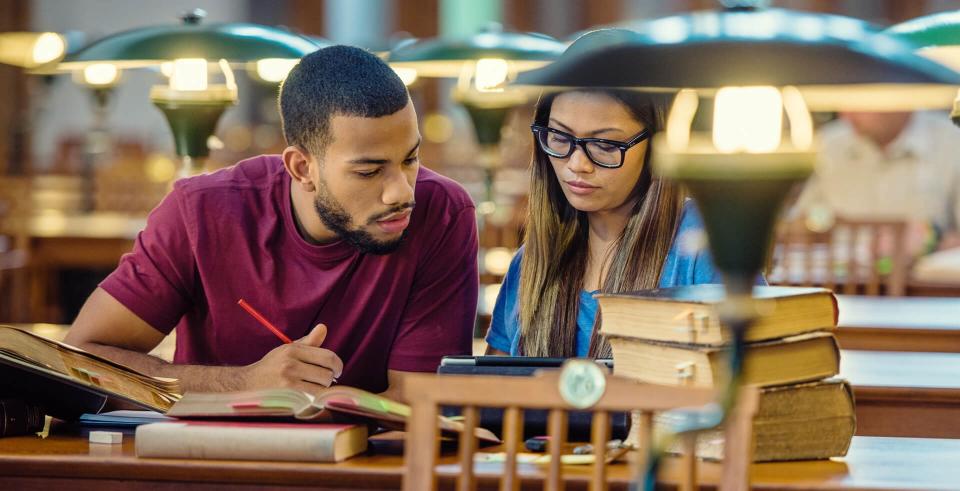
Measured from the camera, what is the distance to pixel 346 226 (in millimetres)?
2156

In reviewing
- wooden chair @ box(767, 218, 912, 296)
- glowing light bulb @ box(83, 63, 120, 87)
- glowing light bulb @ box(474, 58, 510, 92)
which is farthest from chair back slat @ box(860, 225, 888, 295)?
glowing light bulb @ box(83, 63, 120, 87)

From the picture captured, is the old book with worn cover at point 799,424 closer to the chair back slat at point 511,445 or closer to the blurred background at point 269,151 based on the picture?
the chair back slat at point 511,445

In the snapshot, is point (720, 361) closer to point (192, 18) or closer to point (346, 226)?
point (346, 226)

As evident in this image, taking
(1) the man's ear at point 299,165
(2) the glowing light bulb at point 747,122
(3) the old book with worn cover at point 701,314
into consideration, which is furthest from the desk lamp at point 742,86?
(1) the man's ear at point 299,165

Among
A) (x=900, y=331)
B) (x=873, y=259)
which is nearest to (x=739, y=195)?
(x=900, y=331)

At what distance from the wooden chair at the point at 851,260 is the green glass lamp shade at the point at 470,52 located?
53.2 inches

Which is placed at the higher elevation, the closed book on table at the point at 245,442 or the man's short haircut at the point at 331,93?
→ the man's short haircut at the point at 331,93

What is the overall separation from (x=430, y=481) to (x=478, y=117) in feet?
8.78

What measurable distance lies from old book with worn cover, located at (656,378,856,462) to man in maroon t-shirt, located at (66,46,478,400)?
69 centimetres

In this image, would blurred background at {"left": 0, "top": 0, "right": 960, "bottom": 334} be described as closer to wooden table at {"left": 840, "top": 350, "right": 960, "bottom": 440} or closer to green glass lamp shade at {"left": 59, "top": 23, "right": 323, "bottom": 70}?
green glass lamp shade at {"left": 59, "top": 23, "right": 323, "bottom": 70}

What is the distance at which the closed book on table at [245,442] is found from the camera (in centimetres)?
166

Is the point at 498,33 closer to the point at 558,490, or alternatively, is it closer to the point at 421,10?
the point at 558,490

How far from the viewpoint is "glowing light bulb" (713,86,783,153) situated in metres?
1.20

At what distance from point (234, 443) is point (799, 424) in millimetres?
715
